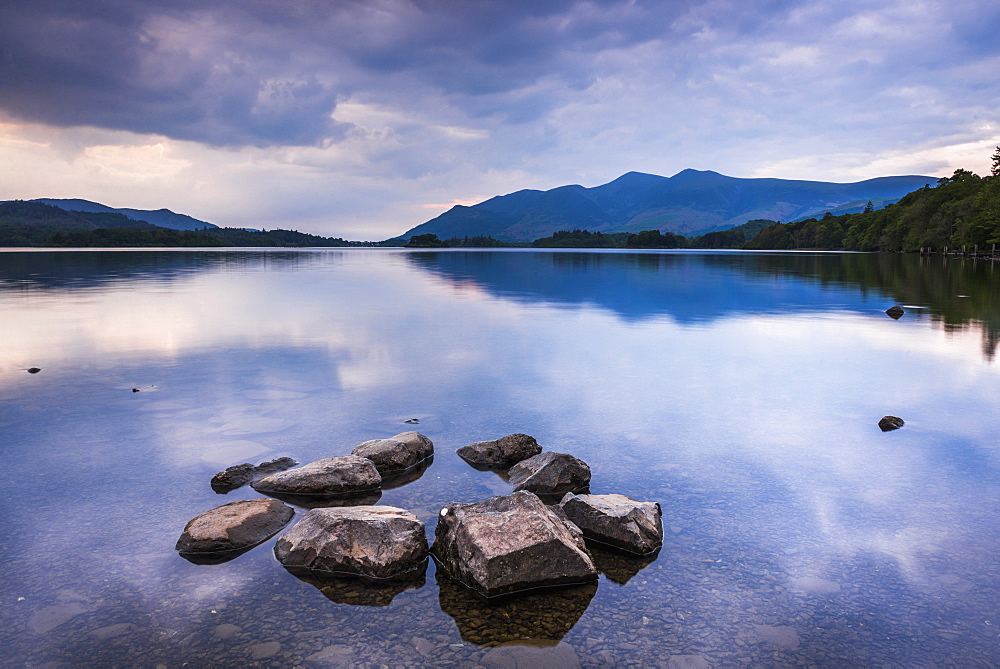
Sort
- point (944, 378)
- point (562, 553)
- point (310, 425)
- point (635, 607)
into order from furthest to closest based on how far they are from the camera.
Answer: point (944, 378) < point (310, 425) < point (562, 553) < point (635, 607)

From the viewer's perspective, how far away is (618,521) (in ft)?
26.5

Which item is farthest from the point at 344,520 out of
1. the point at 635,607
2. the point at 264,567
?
the point at 635,607

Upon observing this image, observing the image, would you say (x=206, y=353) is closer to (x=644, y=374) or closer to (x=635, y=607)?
(x=644, y=374)

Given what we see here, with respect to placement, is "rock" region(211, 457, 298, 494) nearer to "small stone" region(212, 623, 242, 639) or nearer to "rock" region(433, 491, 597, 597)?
"small stone" region(212, 623, 242, 639)

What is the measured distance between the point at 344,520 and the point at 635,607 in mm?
3683

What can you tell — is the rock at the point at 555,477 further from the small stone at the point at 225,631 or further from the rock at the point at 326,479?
the small stone at the point at 225,631

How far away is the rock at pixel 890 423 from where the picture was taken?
13.0m

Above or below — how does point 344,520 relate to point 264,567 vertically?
above

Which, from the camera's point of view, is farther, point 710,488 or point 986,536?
point 710,488

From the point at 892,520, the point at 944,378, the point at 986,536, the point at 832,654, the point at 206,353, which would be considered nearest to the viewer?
the point at 832,654

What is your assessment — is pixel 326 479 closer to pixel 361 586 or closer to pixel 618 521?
pixel 361 586

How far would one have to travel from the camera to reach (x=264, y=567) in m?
7.61

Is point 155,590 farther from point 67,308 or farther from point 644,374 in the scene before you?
point 67,308

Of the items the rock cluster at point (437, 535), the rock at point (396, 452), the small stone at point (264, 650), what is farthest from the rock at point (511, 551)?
the rock at point (396, 452)
